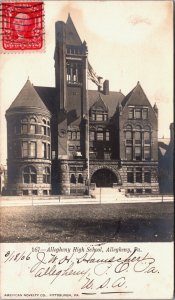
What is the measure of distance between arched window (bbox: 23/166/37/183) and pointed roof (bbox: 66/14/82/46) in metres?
2.47

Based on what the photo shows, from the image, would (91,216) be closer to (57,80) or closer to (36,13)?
(57,80)

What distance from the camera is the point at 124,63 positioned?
6336mm

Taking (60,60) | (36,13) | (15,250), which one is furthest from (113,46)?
(15,250)

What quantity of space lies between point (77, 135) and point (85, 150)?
1.11ft

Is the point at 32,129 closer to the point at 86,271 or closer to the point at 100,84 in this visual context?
the point at 100,84

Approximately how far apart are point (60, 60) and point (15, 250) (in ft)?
11.9

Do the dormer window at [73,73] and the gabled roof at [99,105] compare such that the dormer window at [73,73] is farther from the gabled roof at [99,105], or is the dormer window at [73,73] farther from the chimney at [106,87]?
the chimney at [106,87]

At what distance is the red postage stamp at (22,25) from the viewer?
6039 millimetres

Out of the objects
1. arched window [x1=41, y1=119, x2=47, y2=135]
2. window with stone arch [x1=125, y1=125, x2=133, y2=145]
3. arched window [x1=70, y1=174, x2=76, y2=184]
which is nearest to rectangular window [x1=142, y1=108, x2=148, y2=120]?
window with stone arch [x1=125, y1=125, x2=133, y2=145]

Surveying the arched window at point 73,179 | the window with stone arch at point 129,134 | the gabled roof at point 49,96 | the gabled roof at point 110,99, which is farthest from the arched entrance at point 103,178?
the gabled roof at point 49,96

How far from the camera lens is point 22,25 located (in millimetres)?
6125

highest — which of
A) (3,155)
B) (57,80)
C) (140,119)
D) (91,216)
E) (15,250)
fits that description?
(57,80)

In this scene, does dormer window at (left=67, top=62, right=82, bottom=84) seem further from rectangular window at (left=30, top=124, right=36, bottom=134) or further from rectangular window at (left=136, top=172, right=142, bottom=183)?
rectangular window at (left=136, top=172, right=142, bottom=183)

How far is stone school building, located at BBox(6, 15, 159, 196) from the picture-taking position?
21.1 ft
